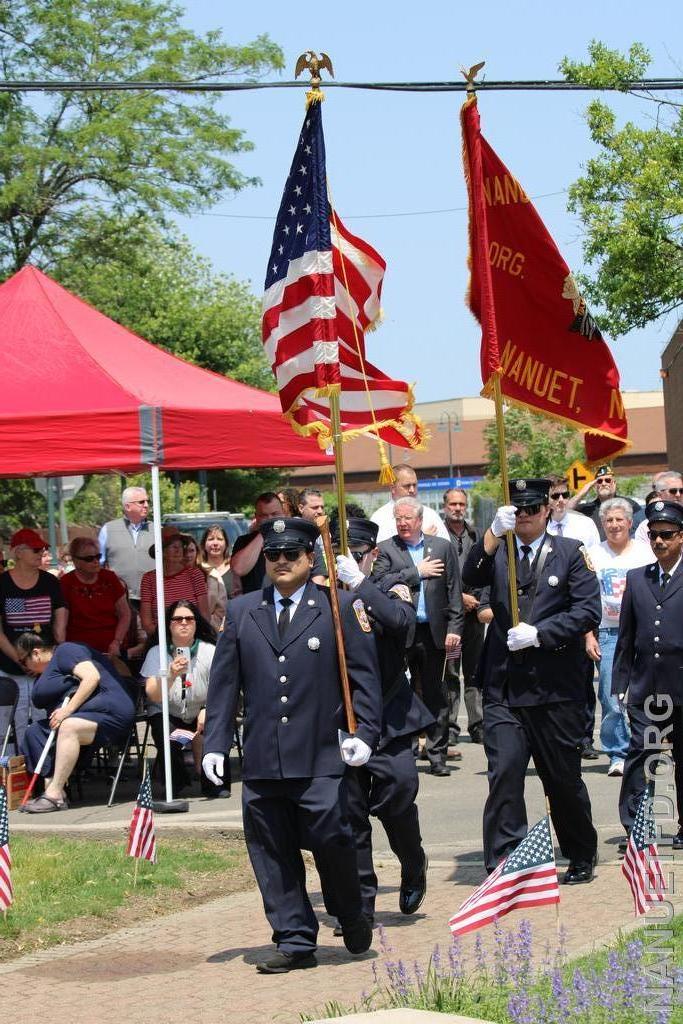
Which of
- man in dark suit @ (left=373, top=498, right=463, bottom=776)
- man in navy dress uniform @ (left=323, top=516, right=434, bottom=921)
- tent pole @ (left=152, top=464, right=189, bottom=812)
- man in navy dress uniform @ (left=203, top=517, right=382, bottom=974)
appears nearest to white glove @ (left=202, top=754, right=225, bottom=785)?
man in navy dress uniform @ (left=203, top=517, right=382, bottom=974)

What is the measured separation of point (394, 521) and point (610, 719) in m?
2.65

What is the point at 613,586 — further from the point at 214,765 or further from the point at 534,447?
the point at 534,447

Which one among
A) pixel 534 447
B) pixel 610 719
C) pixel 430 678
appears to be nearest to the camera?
pixel 610 719

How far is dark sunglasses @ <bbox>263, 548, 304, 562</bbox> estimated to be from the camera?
709 cm

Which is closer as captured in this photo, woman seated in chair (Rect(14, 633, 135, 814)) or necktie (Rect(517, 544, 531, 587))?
necktie (Rect(517, 544, 531, 587))

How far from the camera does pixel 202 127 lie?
106ft

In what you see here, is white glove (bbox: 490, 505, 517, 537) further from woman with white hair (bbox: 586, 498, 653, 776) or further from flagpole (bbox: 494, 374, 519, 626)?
woman with white hair (bbox: 586, 498, 653, 776)

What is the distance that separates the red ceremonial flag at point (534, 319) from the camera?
342 inches

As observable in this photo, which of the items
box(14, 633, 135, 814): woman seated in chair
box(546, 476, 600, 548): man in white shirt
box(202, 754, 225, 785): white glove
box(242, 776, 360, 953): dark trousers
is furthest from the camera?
box(546, 476, 600, 548): man in white shirt

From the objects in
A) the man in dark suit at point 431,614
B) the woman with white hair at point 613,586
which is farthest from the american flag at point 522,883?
the man in dark suit at point 431,614

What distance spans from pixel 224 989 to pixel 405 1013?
1760 millimetres

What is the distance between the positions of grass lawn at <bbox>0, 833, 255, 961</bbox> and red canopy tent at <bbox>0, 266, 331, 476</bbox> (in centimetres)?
280

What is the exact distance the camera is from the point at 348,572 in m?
7.61

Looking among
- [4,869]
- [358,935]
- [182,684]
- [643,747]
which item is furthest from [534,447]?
[358,935]
